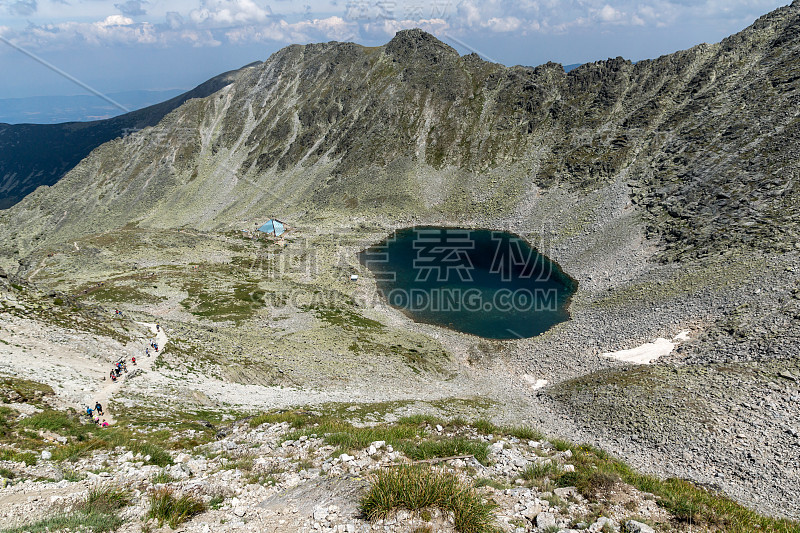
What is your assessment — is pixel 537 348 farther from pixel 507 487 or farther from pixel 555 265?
pixel 507 487

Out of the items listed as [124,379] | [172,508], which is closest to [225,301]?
[124,379]

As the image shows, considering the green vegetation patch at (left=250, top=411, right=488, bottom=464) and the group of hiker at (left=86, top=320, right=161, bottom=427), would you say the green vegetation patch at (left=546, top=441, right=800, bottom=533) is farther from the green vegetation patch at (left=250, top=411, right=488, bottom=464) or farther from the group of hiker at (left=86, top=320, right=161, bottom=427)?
the group of hiker at (left=86, top=320, right=161, bottom=427)

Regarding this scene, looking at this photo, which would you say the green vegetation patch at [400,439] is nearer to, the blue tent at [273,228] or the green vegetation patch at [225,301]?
the green vegetation patch at [225,301]

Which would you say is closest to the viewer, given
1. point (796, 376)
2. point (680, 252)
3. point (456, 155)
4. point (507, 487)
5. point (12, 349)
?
point (507, 487)

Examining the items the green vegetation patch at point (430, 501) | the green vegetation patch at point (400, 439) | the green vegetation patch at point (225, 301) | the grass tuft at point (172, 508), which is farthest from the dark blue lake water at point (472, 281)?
the grass tuft at point (172, 508)

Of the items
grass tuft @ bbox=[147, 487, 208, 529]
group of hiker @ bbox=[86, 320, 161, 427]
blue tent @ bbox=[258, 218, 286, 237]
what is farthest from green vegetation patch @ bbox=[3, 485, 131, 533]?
blue tent @ bbox=[258, 218, 286, 237]

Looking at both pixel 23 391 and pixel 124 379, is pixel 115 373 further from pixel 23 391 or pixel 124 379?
pixel 23 391

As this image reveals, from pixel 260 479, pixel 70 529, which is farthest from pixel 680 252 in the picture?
pixel 70 529
